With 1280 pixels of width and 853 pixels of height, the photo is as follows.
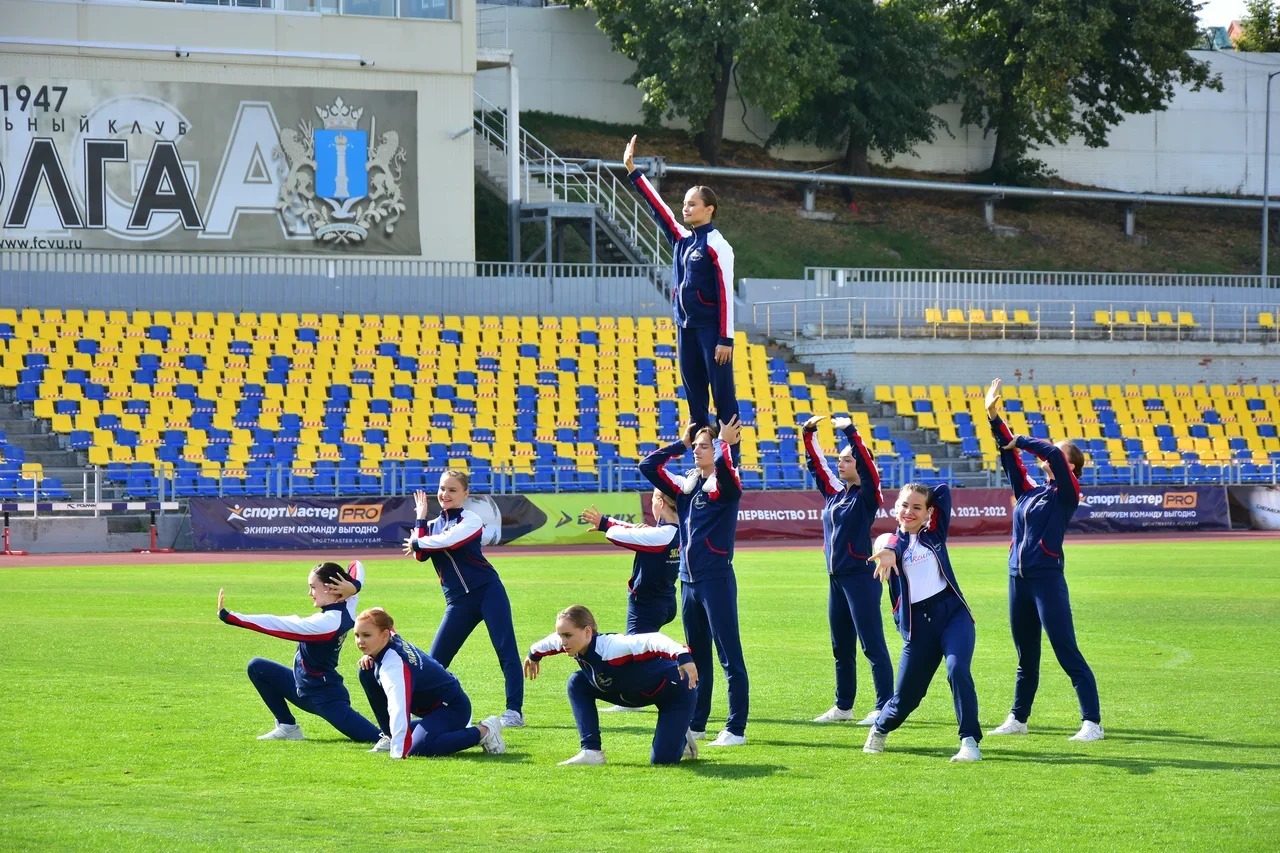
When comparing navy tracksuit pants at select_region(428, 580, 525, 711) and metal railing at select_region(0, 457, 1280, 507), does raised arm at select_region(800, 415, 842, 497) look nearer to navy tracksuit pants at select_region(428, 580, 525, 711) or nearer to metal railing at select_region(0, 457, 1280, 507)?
navy tracksuit pants at select_region(428, 580, 525, 711)

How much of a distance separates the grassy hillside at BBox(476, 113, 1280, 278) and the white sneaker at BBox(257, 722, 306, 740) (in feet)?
110

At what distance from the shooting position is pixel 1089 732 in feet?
31.6

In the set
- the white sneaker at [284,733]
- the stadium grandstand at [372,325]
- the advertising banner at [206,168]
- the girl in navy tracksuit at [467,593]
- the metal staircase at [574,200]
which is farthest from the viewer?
the metal staircase at [574,200]

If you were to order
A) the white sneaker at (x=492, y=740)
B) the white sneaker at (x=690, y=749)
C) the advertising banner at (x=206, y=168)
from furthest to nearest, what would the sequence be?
the advertising banner at (x=206, y=168), the white sneaker at (x=492, y=740), the white sneaker at (x=690, y=749)

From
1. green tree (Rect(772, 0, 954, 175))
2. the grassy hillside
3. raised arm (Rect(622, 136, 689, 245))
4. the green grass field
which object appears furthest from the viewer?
green tree (Rect(772, 0, 954, 175))

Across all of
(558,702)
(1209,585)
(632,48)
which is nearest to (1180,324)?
(632,48)

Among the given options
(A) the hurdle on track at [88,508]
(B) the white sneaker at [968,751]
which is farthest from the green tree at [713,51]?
(B) the white sneaker at [968,751]

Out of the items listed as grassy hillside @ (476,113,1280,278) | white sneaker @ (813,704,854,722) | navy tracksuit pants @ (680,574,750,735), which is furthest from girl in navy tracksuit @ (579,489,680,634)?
grassy hillside @ (476,113,1280,278)

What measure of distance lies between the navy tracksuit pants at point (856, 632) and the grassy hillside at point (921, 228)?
32018mm

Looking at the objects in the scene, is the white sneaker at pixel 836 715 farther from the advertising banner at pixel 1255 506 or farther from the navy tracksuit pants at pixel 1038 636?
the advertising banner at pixel 1255 506

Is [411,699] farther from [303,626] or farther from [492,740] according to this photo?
[303,626]

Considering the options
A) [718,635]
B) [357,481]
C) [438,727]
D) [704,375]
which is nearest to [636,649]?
[718,635]

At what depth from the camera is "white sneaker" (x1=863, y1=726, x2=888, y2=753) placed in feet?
29.8

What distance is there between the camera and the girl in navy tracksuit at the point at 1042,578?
31.9 feet
